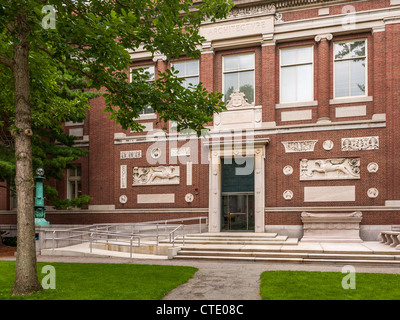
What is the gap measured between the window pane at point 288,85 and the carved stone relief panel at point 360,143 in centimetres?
340

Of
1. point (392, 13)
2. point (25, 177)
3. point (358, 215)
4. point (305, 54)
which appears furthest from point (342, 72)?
point (25, 177)

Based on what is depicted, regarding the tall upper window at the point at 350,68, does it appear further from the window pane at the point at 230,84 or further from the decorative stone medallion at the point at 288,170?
the window pane at the point at 230,84

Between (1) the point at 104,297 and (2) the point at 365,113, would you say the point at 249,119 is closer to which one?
(2) the point at 365,113

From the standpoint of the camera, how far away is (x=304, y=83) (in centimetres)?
1900

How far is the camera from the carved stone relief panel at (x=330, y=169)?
57.7 feet

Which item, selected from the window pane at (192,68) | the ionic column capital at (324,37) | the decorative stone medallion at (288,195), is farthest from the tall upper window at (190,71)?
the decorative stone medallion at (288,195)

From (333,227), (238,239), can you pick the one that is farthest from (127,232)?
(333,227)

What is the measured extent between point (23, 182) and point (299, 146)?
530 inches

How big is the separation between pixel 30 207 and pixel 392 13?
17281 mm

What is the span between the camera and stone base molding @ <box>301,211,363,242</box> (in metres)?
16.6

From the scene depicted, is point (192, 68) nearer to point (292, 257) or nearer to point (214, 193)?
point (214, 193)

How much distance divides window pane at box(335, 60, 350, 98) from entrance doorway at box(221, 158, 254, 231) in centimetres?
532

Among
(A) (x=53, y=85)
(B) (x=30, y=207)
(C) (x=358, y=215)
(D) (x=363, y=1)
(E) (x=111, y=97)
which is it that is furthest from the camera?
(D) (x=363, y=1)

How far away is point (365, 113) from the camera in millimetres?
17734
